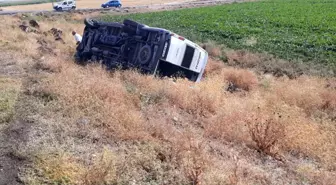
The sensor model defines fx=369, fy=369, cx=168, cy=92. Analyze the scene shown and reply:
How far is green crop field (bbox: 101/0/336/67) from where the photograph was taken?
1786 cm

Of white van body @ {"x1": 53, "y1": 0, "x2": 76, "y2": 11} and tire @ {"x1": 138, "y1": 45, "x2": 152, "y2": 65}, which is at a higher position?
tire @ {"x1": 138, "y1": 45, "x2": 152, "y2": 65}

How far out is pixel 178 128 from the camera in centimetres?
822

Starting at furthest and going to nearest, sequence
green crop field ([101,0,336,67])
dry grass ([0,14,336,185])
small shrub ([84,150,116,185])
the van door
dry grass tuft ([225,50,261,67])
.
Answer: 1. the van door
2. green crop field ([101,0,336,67])
3. dry grass tuft ([225,50,261,67])
4. dry grass ([0,14,336,185])
5. small shrub ([84,150,116,185])

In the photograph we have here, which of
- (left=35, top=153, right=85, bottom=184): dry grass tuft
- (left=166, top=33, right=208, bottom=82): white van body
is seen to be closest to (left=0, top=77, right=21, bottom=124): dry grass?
(left=35, top=153, right=85, bottom=184): dry grass tuft

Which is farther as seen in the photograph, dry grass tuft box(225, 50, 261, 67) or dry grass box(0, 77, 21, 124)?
dry grass tuft box(225, 50, 261, 67)

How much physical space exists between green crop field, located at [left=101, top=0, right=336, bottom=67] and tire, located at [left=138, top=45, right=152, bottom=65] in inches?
318

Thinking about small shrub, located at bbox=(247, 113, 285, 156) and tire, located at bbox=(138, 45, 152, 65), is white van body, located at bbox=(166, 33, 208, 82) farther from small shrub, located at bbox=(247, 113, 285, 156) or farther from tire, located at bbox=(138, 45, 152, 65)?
small shrub, located at bbox=(247, 113, 285, 156)

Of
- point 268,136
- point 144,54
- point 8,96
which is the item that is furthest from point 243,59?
point 8,96

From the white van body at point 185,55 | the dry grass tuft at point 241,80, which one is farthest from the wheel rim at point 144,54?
the dry grass tuft at point 241,80

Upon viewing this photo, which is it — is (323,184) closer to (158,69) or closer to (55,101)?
(55,101)

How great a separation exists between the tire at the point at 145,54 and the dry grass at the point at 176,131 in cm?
85

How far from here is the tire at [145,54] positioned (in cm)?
1185

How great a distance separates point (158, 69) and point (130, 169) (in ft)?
20.5

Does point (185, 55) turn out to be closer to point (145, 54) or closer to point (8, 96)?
point (145, 54)
